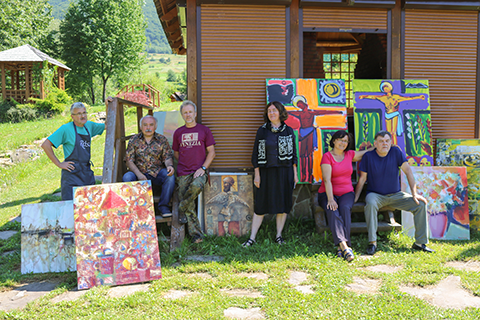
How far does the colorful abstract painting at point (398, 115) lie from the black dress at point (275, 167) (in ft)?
4.26

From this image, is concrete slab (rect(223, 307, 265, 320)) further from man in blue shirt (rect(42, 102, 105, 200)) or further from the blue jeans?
man in blue shirt (rect(42, 102, 105, 200))

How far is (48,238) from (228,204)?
7.64 ft

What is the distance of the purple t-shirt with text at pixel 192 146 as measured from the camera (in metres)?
4.82

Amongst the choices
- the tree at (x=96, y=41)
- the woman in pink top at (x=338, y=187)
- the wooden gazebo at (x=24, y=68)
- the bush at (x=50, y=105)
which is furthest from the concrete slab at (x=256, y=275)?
the tree at (x=96, y=41)

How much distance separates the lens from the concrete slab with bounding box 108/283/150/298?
3.36m

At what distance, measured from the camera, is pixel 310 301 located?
10.2ft

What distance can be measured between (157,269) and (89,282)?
68 centimetres

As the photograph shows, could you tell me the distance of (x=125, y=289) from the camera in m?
3.48

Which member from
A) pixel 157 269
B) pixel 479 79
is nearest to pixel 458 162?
pixel 479 79

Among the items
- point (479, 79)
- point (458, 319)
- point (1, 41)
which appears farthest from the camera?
point (1, 41)

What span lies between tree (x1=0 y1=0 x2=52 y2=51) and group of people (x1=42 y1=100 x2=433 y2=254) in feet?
83.7

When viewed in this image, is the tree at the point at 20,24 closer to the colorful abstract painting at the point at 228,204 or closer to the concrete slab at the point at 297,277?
the colorful abstract painting at the point at 228,204

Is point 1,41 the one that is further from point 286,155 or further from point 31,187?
point 286,155

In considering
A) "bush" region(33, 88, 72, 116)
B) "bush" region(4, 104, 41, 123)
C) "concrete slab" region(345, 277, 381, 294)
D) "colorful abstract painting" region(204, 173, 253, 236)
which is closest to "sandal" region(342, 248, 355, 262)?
"concrete slab" region(345, 277, 381, 294)
